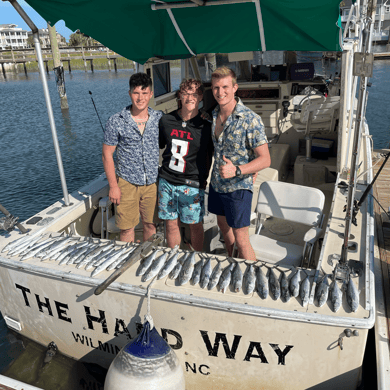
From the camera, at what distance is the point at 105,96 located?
2898 cm

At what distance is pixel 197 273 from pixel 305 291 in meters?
0.82

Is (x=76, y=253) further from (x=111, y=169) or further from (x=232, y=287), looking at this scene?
(x=232, y=287)

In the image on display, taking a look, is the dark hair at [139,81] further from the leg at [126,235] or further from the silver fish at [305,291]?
the silver fish at [305,291]

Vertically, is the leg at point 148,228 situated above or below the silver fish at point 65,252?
below

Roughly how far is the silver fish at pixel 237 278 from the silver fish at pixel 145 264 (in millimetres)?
707

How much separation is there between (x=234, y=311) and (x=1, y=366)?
3170 millimetres

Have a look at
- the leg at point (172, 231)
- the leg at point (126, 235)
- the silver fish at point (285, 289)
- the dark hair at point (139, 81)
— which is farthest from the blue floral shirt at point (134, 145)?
the silver fish at point (285, 289)

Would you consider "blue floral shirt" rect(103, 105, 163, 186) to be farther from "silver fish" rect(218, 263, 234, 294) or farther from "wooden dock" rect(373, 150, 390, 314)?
"wooden dock" rect(373, 150, 390, 314)

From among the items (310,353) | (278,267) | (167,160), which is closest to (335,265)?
(278,267)

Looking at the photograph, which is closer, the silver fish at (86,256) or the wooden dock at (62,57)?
the silver fish at (86,256)

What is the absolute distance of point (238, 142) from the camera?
3150 mm

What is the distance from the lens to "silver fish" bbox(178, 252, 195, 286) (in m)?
2.85

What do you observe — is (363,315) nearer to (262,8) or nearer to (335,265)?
(335,265)

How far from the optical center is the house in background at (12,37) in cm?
11739
